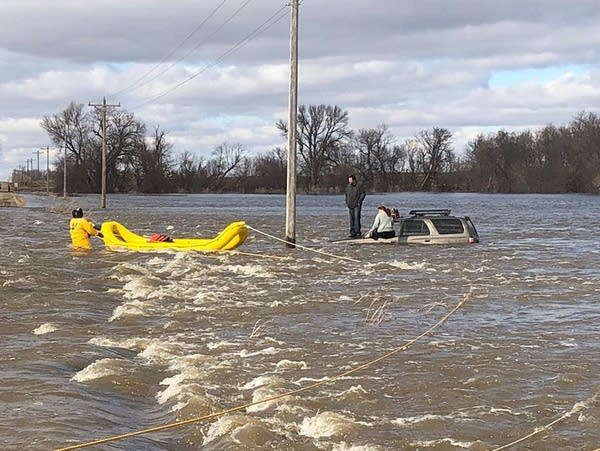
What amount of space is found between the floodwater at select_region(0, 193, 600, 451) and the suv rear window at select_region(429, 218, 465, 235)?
4.34m

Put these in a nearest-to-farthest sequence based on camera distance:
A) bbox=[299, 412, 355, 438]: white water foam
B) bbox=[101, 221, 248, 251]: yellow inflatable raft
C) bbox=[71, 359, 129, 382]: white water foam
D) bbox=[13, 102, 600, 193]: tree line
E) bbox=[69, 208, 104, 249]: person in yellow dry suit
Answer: bbox=[299, 412, 355, 438]: white water foam < bbox=[71, 359, 129, 382]: white water foam < bbox=[101, 221, 248, 251]: yellow inflatable raft < bbox=[69, 208, 104, 249]: person in yellow dry suit < bbox=[13, 102, 600, 193]: tree line

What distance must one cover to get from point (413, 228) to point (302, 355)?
1418 cm

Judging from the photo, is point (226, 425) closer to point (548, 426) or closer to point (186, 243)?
point (548, 426)

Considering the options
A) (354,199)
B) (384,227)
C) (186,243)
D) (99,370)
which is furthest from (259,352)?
(354,199)

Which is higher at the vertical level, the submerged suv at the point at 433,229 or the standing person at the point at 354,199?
the standing person at the point at 354,199

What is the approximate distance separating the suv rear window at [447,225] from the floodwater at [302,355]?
4.34 metres

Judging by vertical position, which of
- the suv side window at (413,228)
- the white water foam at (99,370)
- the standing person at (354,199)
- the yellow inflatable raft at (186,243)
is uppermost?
the standing person at (354,199)

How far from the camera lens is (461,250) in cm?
2314

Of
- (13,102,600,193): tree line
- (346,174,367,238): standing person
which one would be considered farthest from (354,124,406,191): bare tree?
(346,174,367,238): standing person

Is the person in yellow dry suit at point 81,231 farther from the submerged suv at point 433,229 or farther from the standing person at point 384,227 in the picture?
the submerged suv at point 433,229

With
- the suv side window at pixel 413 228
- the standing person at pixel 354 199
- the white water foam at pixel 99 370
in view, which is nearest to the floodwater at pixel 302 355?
the white water foam at pixel 99 370

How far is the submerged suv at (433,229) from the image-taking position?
23.6m

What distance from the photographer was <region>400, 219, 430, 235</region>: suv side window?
23609mm

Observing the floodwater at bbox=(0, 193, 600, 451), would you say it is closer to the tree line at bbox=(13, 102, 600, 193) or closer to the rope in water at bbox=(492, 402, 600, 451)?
the rope in water at bbox=(492, 402, 600, 451)
